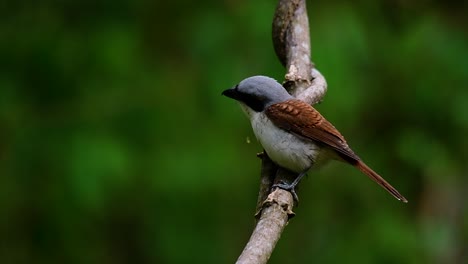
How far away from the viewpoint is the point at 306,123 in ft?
12.8

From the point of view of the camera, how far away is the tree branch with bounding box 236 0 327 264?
2.98m

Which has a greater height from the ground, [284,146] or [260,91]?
[260,91]

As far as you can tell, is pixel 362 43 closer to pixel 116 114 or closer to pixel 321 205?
pixel 321 205

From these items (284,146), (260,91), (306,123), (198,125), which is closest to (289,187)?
(284,146)

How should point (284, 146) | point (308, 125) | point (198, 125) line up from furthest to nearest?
point (198, 125) < point (308, 125) < point (284, 146)

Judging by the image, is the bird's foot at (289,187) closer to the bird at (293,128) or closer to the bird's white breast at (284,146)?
the bird's white breast at (284,146)

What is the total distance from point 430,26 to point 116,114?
2336mm

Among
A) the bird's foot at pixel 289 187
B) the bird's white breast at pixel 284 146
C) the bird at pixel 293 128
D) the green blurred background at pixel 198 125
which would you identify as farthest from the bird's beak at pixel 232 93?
→ the green blurred background at pixel 198 125

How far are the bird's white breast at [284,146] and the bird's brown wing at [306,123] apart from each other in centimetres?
3

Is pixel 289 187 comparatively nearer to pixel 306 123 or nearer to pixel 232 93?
pixel 306 123

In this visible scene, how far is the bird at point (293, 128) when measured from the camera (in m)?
3.87

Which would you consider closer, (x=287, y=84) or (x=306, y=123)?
(x=306, y=123)

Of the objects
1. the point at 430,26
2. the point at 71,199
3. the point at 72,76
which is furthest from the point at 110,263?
the point at 430,26

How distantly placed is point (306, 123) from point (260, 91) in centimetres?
26
